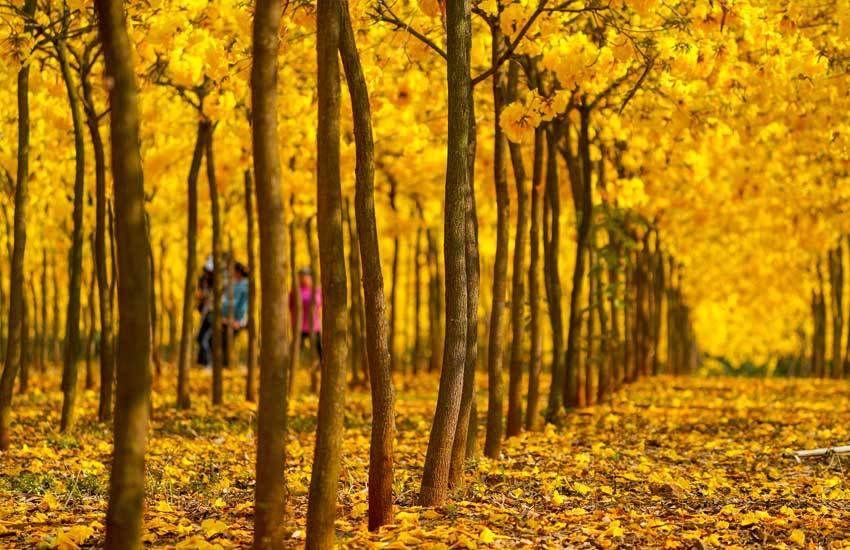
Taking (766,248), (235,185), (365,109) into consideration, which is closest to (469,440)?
(365,109)

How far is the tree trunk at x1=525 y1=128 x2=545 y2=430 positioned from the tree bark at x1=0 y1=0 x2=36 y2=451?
16.1 feet

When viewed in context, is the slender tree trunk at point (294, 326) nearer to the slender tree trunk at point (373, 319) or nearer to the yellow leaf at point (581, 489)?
the yellow leaf at point (581, 489)

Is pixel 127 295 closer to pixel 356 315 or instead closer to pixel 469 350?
pixel 469 350

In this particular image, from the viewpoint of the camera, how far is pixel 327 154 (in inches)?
231

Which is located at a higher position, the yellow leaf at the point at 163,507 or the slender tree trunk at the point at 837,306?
the slender tree trunk at the point at 837,306

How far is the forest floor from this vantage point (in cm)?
694

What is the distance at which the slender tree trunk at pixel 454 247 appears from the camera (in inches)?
294

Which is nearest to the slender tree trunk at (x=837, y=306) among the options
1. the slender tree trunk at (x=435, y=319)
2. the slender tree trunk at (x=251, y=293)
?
the slender tree trunk at (x=435, y=319)

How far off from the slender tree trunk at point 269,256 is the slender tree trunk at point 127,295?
0.53 metres

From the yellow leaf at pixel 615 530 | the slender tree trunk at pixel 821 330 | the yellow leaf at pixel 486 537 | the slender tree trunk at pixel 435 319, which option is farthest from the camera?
the slender tree trunk at pixel 821 330

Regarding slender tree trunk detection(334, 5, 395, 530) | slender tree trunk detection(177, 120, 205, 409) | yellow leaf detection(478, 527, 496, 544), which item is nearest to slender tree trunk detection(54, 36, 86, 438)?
slender tree trunk detection(177, 120, 205, 409)

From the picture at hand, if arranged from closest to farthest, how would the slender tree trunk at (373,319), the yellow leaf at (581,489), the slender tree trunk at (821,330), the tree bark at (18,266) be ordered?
the slender tree trunk at (373,319), the yellow leaf at (581,489), the tree bark at (18,266), the slender tree trunk at (821,330)

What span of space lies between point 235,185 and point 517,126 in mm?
14383

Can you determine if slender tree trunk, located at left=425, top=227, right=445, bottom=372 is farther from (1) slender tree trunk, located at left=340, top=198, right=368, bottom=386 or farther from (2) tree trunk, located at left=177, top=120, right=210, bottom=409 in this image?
(2) tree trunk, located at left=177, top=120, right=210, bottom=409
